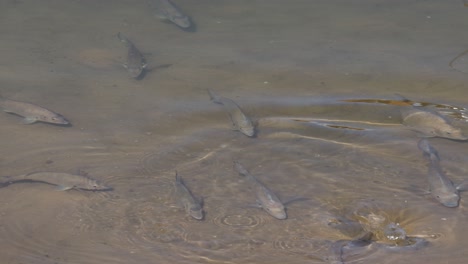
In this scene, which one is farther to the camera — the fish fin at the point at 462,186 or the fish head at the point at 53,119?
the fish head at the point at 53,119

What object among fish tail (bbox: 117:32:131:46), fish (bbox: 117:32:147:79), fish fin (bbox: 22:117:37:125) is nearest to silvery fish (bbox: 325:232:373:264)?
fish fin (bbox: 22:117:37:125)

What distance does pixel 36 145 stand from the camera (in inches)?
267

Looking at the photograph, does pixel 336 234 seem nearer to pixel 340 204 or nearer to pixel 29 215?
pixel 340 204

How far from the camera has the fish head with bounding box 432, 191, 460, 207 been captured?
5.73 m

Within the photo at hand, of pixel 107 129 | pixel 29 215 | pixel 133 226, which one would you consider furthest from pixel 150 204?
pixel 107 129

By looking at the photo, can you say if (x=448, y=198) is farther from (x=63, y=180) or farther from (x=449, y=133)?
(x=63, y=180)

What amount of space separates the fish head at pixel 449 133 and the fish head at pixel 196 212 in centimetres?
280

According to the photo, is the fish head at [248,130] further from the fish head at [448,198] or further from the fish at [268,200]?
the fish head at [448,198]

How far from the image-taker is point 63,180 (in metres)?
6.04

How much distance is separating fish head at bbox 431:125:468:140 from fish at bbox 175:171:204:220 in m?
2.76

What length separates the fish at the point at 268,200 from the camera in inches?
223

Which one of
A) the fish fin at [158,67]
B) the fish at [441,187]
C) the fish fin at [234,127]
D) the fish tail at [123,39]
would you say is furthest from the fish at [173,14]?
the fish at [441,187]

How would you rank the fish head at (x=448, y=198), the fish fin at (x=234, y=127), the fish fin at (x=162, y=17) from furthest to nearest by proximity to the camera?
the fish fin at (x=162, y=17), the fish fin at (x=234, y=127), the fish head at (x=448, y=198)

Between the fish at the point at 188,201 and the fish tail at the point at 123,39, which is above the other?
the fish at the point at 188,201
